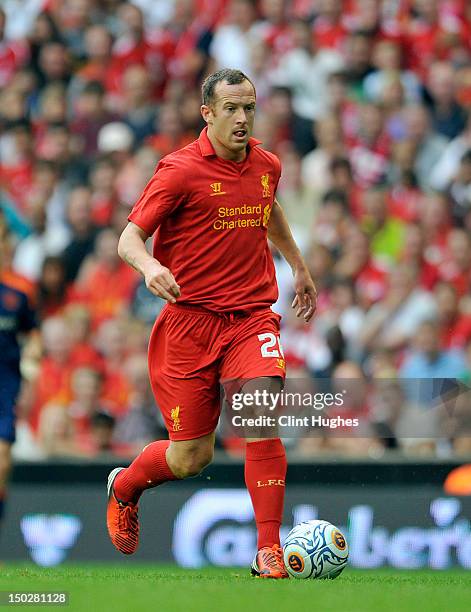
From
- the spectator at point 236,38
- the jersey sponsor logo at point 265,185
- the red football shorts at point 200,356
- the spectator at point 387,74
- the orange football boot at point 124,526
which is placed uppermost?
the spectator at point 236,38

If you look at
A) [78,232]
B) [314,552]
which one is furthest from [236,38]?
[314,552]

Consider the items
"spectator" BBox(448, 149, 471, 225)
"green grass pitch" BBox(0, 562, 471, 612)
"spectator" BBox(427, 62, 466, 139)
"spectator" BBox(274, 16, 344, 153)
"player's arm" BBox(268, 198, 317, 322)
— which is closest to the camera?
"green grass pitch" BBox(0, 562, 471, 612)

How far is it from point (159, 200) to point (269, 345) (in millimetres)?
914

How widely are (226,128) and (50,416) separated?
14.7 feet

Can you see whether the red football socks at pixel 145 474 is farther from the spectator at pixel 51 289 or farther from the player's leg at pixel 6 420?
the spectator at pixel 51 289

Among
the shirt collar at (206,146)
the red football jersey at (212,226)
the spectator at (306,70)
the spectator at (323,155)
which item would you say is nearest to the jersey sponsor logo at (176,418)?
the red football jersey at (212,226)

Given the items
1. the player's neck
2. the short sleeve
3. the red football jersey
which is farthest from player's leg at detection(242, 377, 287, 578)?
the player's neck

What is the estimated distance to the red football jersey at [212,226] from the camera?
753 centimetres

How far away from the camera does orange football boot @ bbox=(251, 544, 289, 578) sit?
7312 mm

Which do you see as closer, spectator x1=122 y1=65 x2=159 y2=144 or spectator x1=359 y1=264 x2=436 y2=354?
spectator x1=359 y1=264 x2=436 y2=354

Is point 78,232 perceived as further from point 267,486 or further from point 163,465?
point 267,486

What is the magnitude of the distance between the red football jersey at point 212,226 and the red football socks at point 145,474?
0.86m

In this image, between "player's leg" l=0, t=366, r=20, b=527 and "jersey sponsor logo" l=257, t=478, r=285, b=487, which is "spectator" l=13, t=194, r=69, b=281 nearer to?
"player's leg" l=0, t=366, r=20, b=527

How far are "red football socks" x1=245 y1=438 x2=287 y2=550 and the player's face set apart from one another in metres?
1.54
